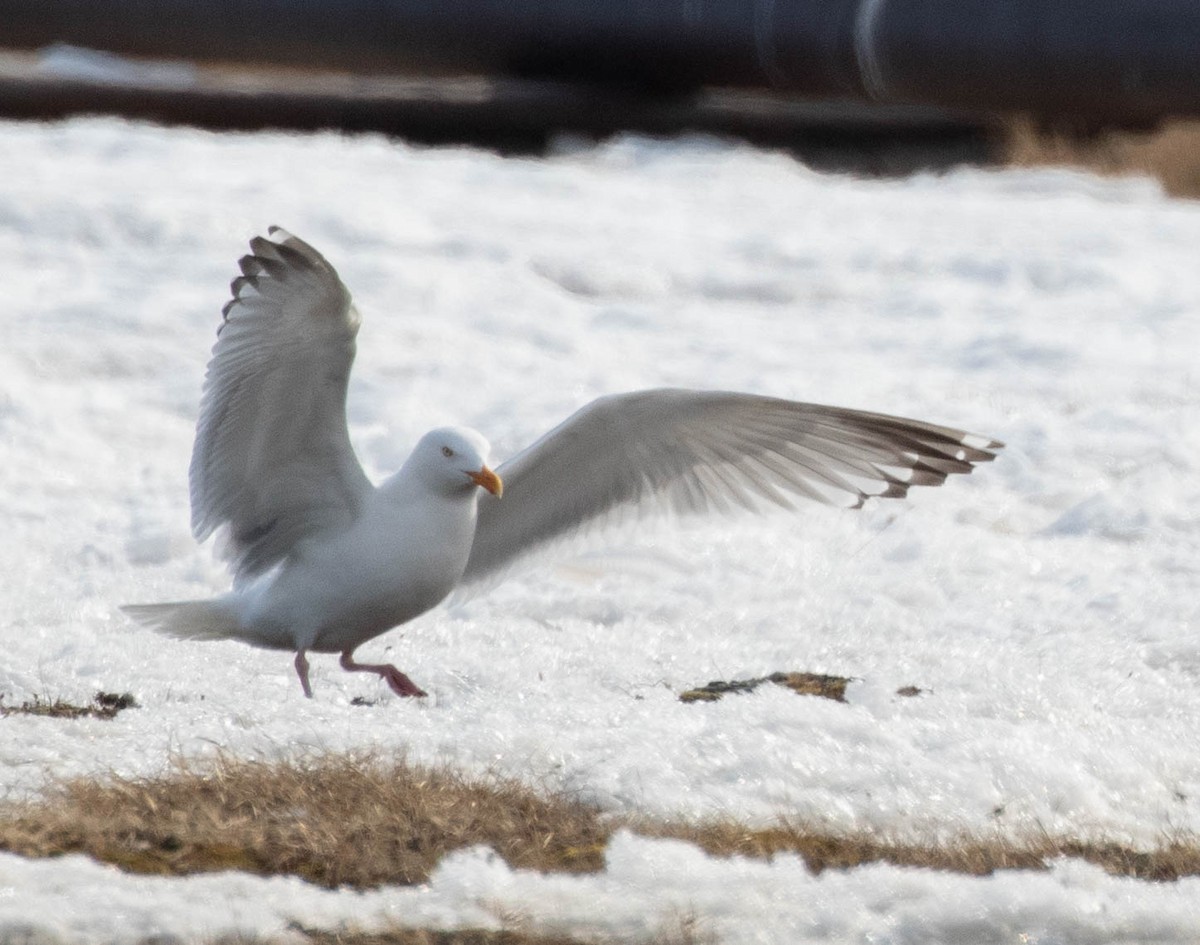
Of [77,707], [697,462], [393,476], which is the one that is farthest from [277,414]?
[697,462]

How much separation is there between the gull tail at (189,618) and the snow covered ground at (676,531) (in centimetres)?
17

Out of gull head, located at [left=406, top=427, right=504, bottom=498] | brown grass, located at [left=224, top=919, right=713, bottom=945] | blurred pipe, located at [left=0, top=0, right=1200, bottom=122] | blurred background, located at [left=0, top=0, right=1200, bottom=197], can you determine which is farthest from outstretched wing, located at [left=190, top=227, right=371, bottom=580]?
blurred pipe, located at [left=0, top=0, right=1200, bottom=122]

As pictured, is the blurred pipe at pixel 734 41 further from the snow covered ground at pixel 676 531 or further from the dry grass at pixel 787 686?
the dry grass at pixel 787 686

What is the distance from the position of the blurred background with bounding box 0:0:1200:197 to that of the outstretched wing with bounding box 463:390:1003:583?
8.46 meters

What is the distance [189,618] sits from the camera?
220 inches

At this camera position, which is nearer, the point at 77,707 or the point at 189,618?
the point at 77,707

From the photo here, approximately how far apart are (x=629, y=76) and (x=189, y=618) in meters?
9.79

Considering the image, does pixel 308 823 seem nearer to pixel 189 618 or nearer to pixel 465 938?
pixel 465 938

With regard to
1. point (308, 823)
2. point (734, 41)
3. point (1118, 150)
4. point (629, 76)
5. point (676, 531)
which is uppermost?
point (734, 41)

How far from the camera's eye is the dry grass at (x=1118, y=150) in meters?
13.7

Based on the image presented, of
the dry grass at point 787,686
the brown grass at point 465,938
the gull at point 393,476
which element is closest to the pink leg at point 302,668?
the gull at point 393,476

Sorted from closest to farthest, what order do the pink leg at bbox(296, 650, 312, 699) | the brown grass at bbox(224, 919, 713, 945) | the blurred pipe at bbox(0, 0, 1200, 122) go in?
the brown grass at bbox(224, 919, 713, 945) → the pink leg at bbox(296, 650, 312, 699) → the blurred pipe at bbox(0, 0, 1200, 122)

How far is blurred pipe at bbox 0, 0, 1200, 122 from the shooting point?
521 inches

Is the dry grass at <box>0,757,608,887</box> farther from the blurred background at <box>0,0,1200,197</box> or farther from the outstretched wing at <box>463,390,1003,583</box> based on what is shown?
the blurred background at <box>0,0,1200,197</box>
